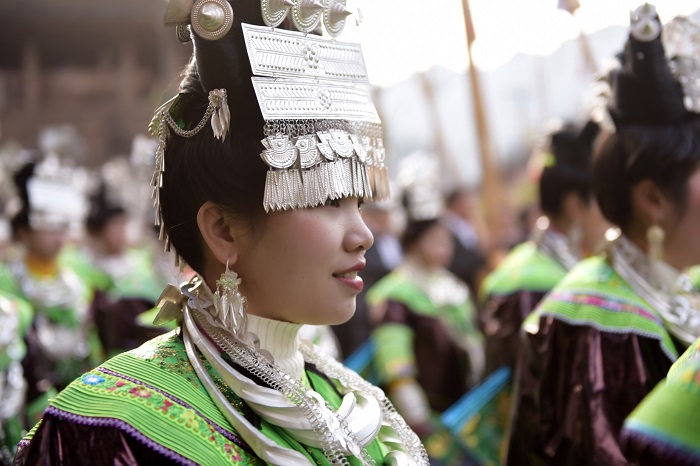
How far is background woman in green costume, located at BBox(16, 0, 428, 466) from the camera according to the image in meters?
1.69

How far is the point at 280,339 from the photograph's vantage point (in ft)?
6.23

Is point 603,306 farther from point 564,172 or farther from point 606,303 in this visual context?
point 564,172

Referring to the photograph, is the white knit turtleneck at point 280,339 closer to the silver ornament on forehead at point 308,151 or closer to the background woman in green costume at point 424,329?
the silver ornament on forehead at point 308,151

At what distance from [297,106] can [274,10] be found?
0.72ft

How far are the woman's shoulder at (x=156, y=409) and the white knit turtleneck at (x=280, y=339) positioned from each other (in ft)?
0.52

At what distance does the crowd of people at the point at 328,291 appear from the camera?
5.47ft

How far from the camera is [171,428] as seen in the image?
5.31 feet

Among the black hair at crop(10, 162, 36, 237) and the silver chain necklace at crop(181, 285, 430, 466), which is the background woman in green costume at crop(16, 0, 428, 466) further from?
the black hair at crop(10, 162, 36, 237)

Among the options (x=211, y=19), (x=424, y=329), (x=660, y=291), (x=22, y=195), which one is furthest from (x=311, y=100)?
(x=22, y=195)

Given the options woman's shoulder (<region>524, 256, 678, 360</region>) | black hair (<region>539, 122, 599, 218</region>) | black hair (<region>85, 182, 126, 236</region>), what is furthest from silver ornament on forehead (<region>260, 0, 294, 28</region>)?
black hair (<region>85, 182, 126, 236</region>)

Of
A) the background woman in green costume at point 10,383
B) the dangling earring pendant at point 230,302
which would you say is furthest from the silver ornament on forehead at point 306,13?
the background woman in green costume at point 10,383

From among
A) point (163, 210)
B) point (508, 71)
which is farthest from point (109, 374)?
point (508, 71)

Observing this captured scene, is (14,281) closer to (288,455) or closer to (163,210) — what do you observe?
(163,210)

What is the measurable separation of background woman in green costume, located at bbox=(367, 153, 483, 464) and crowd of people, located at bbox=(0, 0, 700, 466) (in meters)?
0.49
